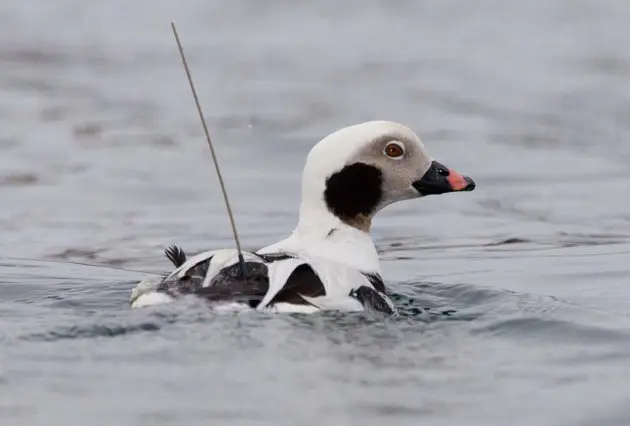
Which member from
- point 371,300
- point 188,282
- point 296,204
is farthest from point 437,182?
point 296,204

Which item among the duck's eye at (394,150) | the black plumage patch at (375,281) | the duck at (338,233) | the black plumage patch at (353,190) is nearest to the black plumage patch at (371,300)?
the duck at (338,233)

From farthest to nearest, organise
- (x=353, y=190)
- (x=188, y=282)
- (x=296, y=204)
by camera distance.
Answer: (x=296, y=204)
(x=353, y=190)
(x=188, y=282)

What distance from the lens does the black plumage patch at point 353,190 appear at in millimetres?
6406

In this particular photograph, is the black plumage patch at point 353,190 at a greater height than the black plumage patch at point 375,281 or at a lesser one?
greater

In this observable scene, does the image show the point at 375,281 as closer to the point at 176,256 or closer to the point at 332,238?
the point at 332,238

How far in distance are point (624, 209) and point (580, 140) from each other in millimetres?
2680

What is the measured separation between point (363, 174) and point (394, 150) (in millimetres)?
157

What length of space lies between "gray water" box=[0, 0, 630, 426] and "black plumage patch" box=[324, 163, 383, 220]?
1.46 ft

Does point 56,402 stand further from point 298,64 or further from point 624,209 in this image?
point 298,64

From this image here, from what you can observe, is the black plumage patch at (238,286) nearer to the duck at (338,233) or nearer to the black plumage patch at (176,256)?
the duck at (338,233)

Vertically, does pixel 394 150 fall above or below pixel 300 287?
above

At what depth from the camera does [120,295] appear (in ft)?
23.0

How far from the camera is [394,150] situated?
649cm

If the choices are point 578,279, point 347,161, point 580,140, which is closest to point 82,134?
point 580,140
